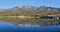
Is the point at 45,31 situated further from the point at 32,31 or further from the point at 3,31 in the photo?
the point at 3,31

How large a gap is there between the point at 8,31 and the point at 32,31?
2.46m

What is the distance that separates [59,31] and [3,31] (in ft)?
18.6

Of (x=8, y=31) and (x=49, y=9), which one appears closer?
(x=8, y=31)

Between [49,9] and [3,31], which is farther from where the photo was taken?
[49,9]

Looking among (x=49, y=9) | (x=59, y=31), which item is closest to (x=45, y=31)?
(x=59, y=31)

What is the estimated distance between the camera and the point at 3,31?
17203 millimetres

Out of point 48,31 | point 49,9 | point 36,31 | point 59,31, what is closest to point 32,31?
point 36,31

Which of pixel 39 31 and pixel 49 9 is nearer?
pixel 39 31

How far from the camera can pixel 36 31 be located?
57.2 feet

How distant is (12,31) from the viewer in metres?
17.2

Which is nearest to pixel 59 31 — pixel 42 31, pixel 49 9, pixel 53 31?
pixel 53 31

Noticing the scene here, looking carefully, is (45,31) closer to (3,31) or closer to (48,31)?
(48,31)

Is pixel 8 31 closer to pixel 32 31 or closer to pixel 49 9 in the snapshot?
pixel 32 31

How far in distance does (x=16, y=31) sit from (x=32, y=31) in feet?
5.41
